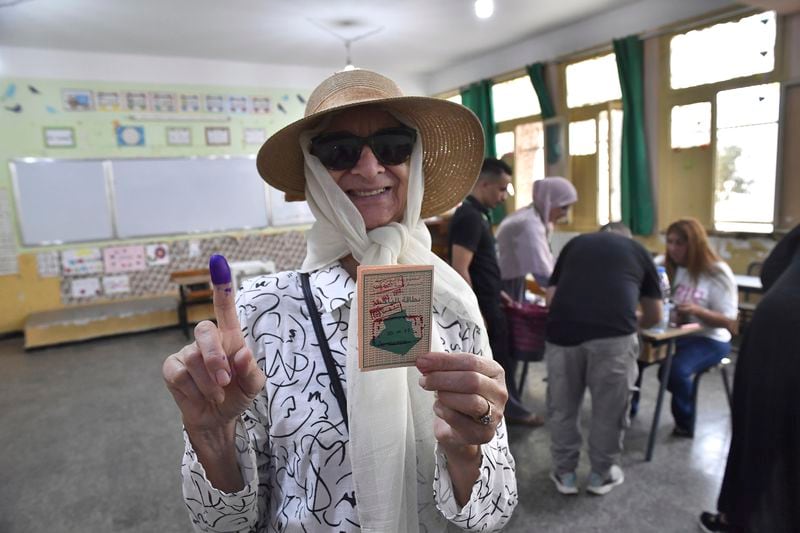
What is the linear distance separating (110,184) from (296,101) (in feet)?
9.52

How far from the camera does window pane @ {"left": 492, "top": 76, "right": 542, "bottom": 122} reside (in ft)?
22.7

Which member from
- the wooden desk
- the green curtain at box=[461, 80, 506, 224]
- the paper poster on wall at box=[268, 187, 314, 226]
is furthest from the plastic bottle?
the paper poster on wall at box=[268, 187, 314, 226]

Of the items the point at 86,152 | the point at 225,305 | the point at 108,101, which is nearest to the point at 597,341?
the point at 225,305

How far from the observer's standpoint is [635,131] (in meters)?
5.43

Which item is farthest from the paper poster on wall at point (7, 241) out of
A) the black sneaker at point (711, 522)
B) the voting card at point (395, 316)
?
the black sneaker at point (711, 522)

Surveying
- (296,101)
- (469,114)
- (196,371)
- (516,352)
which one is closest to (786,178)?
(516,352)

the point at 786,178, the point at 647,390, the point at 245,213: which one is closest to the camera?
the point at 647,390

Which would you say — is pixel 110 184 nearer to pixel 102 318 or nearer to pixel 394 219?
pixel 102 318

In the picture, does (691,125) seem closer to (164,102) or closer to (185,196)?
(185,196)

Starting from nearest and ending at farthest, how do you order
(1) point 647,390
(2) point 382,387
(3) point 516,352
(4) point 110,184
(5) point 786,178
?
(2) point 382,387, (3) point 516,352, (1) point 647,390, (5) point 786,178, (4) point 110,184

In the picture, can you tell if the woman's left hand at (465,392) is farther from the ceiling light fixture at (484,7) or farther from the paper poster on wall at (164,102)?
the paper poster on wall at (164,102)

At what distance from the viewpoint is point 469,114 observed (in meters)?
1.15

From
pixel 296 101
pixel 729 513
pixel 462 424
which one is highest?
pixel 296 101

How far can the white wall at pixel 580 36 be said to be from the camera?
16.5ft
